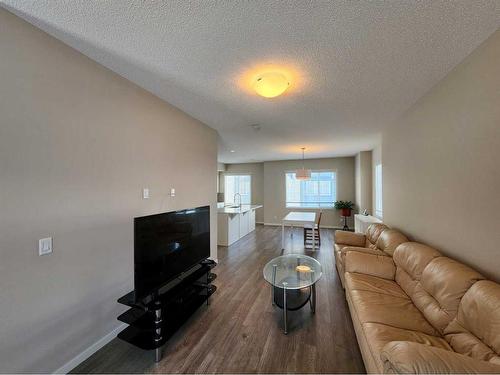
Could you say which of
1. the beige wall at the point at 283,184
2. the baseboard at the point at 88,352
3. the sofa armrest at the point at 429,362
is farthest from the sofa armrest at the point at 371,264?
the beige wall at the point at 283,184

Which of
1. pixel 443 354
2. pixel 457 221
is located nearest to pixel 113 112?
pixel 443 354

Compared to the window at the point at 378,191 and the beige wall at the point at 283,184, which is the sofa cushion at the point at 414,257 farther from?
the beige wall at the point at 283,184

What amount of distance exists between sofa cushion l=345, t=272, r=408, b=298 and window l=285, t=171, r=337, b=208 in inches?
219

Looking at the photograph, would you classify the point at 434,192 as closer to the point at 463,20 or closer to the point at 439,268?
the point at 439,268

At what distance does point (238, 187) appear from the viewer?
30.2 feet

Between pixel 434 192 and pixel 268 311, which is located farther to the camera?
pixel 268 311

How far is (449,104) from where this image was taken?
2.09m

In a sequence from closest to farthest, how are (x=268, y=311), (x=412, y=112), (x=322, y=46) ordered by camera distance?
(x=322, y=46) < (x=268, y=311) < (x=412, y=112)

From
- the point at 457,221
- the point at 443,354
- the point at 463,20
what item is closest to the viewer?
the point at 443,354

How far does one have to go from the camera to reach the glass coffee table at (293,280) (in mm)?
2386

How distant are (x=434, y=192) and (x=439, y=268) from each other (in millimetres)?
976

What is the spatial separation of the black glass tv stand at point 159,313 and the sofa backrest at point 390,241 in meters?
2.46

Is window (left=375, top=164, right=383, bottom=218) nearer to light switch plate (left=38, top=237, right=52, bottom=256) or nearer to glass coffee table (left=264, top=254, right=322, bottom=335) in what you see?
glass coffee table (left=264, top=254, right=322, bottom=335)

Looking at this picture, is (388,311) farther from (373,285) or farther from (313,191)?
(313,191)
